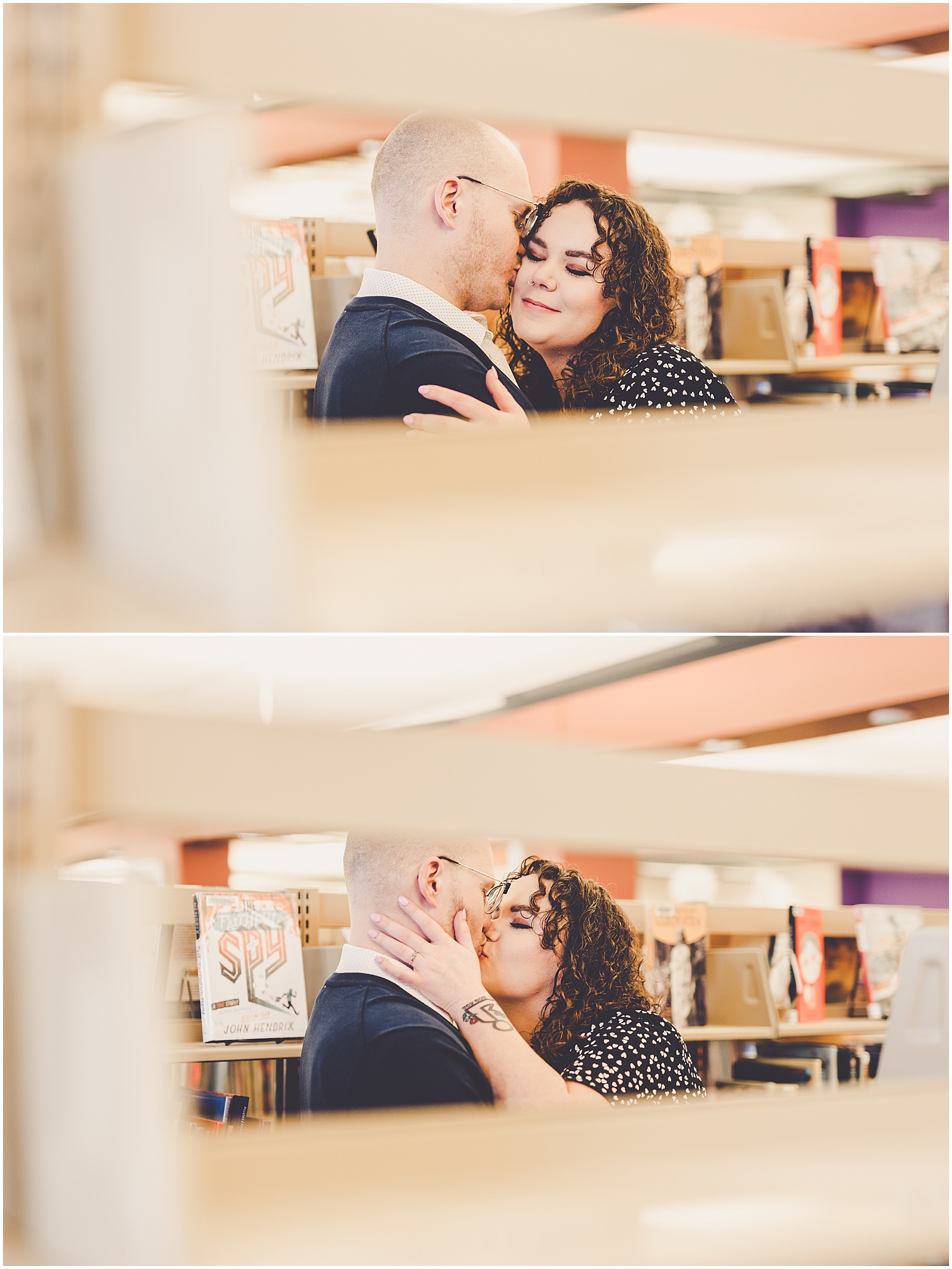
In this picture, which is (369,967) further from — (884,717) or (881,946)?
(884,717)

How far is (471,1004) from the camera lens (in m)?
1.38

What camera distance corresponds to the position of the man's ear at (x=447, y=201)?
1017 mm

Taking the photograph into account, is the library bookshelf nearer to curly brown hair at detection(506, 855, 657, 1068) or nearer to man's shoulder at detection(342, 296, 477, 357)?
curly brown hair at detection(506, 855, 657, 1068)

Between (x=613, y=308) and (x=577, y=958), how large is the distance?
0.95 m

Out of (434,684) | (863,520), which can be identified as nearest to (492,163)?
(863,520)

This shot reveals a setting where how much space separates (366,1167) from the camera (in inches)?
18.7

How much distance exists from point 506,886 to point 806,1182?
1.24 metres

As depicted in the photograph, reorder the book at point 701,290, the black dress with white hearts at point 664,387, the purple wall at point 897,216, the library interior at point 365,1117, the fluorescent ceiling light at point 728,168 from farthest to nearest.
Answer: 1. the fluorescent ceiling light at point 728,168
2. the purple wall at point 897,216
3. the book at point 701,290
4. the black dress with white hearts at point 664,387
5. the library interior at point 365,1117

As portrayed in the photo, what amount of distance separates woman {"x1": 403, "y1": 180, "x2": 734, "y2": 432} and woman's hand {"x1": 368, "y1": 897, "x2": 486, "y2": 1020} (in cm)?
65

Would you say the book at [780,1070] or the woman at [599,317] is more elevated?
the woman at [599,317]

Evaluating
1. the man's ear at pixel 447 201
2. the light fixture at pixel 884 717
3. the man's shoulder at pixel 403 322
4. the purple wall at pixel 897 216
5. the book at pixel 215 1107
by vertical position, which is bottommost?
the book at pixel 215 1107

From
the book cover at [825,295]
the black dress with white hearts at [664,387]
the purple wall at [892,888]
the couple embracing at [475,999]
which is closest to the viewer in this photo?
the black dress with white hearts at [664,387]

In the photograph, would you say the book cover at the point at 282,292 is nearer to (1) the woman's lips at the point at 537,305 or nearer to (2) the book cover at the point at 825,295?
(1) the woman's lips at the point at 537,305

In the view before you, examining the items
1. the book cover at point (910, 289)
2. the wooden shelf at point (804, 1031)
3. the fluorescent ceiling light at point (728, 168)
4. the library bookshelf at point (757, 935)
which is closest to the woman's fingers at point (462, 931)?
the library bookshelf at point (757, 935)
